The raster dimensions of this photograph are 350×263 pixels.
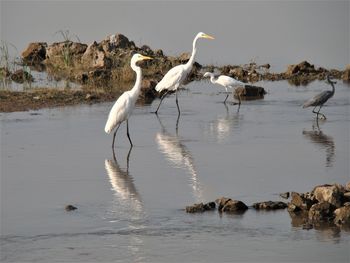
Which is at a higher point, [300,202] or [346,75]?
[346,75]

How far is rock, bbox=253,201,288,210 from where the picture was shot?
10.7 meters

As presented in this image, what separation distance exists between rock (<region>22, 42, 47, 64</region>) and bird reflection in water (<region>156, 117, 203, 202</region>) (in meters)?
15.0

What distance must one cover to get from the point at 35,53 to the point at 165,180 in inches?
785

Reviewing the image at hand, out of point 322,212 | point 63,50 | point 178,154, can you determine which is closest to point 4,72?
point 63,50

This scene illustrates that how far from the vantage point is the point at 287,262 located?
8883 mm

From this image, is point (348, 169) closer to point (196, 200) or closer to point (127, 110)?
point (196, 200)

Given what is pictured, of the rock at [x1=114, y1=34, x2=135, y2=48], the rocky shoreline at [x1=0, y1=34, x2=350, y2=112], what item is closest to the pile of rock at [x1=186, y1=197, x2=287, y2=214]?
the rocky shoreline at [x1=0, y1=34, x2=350, y2=112]

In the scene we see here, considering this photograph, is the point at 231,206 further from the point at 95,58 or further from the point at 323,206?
the point at 95,58

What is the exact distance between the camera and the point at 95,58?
27.6m

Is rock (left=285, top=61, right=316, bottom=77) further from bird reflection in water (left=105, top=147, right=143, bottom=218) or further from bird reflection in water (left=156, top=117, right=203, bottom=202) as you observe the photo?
bird reflection in water (left=105, top=147, right=143, bottom=218)

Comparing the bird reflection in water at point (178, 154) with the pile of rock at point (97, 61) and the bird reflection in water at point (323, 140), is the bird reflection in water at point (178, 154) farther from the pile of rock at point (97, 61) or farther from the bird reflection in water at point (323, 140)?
the pile of rock at point (97, 61)

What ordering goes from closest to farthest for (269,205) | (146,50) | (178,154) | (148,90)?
(269,205) < (178,154) < (148,90) < (146,50)

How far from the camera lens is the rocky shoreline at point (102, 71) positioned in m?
21.1

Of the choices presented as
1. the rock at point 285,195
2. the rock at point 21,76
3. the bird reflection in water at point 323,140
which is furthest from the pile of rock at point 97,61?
the rock at point 285,195
